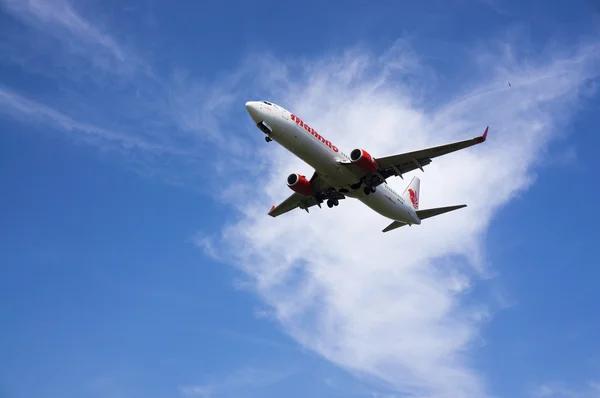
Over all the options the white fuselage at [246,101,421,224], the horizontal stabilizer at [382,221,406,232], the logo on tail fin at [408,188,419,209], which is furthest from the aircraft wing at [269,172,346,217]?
the logo on tail fin at [408,188,419,209]

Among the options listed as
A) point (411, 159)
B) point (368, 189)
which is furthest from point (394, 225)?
point (411, 159)

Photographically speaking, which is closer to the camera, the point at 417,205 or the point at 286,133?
the point at 286,133

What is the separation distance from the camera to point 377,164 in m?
49.4

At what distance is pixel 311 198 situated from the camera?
56250 mm

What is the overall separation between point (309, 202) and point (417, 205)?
1334cm

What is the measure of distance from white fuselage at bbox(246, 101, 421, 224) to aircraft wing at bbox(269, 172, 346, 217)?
1911mm

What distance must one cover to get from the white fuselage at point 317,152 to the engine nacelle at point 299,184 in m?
3.06

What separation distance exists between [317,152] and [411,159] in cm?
803

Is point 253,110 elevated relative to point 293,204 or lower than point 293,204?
lower

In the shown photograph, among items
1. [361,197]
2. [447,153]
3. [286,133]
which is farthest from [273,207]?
[447,153]

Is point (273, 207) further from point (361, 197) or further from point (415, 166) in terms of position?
point (415, 166)

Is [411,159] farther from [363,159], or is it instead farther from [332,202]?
[332,202]

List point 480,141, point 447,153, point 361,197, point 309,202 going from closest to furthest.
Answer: point 480,141 → point 447,153 → point 361,197 → point 309,202

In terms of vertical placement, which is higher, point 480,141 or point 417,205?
point 417,205
